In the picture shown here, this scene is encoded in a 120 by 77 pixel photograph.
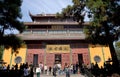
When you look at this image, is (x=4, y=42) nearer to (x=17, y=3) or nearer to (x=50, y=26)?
(x=17, y=3)

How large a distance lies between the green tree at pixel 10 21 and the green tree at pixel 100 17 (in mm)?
3344

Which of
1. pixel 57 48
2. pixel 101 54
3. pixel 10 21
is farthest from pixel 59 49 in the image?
pixel 10 21

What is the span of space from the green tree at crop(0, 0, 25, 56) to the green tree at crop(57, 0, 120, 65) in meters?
3.34

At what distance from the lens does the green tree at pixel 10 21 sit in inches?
571

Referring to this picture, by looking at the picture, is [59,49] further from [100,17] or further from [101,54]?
[100,17]

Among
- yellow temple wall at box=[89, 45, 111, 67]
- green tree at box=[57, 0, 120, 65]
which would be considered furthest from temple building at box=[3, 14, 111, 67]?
green tree at box=[57, 0, 120, 65]

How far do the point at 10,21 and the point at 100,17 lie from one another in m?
6.55

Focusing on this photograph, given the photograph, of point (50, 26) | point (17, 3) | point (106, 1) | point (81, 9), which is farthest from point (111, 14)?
point (50, 26)

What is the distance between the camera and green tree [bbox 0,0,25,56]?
47.6ft

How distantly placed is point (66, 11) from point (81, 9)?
120 centimetres

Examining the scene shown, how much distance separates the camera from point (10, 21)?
1488cm

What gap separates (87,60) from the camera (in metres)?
26.4

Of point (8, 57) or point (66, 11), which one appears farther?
point (8, 57)

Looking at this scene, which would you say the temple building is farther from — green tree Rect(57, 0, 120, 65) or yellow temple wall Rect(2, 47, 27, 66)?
green tree Rect(57, 0, 120, 65)
